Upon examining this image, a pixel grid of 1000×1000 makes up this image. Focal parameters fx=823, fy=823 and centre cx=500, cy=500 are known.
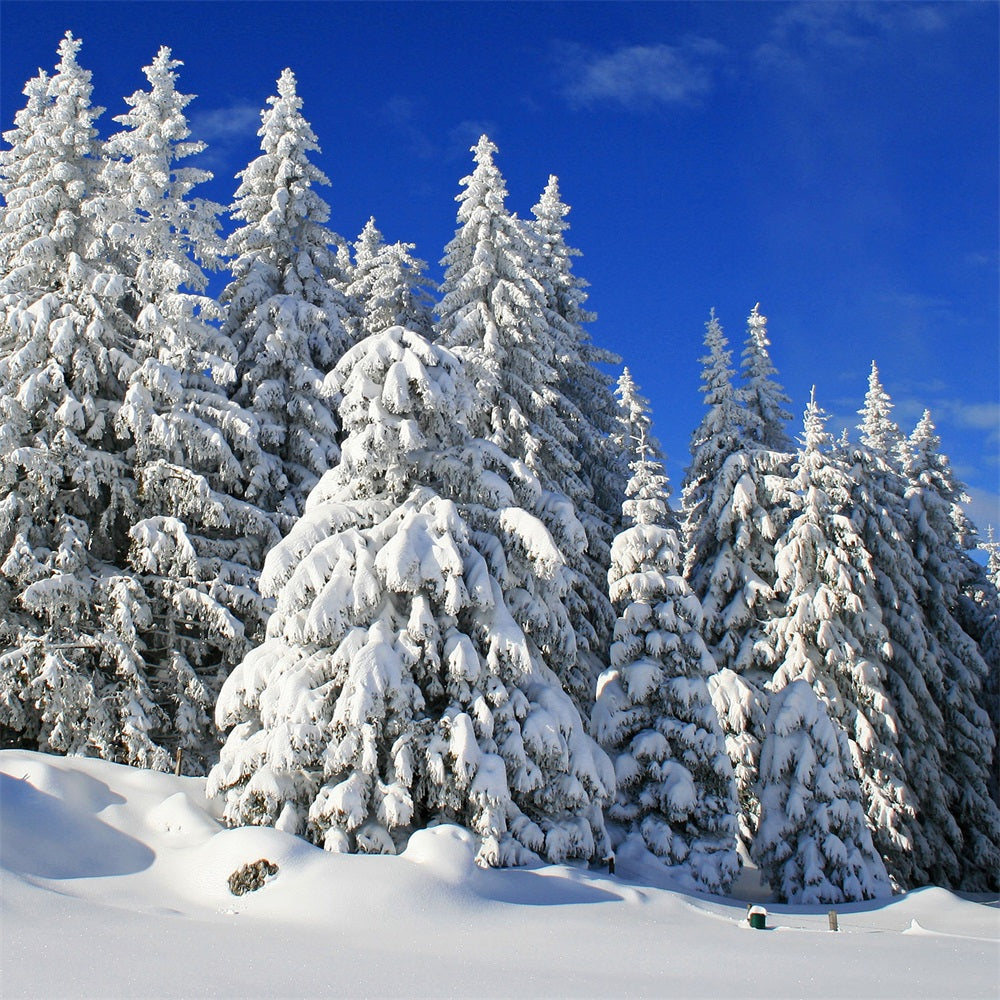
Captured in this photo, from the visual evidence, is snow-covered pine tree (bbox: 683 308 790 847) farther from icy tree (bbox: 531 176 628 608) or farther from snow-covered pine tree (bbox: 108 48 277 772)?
snow-covered pine tree (bbox: 108 48 277 772)

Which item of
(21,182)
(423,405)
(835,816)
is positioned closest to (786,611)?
(835,816)

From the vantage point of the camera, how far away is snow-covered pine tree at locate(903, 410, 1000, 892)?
26.0m

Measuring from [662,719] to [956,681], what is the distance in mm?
15507

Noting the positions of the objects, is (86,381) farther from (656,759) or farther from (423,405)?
(656,759)

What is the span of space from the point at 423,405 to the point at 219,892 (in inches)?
301

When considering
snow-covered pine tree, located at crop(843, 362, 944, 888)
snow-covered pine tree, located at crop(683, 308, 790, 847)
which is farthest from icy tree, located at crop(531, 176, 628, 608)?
snow-covered pine tree, located at crop(843, 362, 944, 888)

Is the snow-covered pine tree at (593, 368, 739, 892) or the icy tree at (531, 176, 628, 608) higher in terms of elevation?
the icy tree at (531, 176, 628, 608)

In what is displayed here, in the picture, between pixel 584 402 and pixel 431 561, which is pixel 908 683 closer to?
pixel 584 402

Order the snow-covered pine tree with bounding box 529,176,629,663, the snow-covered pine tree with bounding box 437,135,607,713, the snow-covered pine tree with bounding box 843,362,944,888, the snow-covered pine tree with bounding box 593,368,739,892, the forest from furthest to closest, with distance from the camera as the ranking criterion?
the snow-covered pine tree with bounding box 843,362,944,888
the snow-covered pine tree with bounding box 529,176,629,663
the snow-covered pine tree with bounding box 437,135,607,713
the snow-covered pine tree with bounding box 593,368,739,892
the forest

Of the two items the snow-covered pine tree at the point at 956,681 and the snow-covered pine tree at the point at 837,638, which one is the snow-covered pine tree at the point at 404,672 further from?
the snow-covered pine tree at the point at 956,681

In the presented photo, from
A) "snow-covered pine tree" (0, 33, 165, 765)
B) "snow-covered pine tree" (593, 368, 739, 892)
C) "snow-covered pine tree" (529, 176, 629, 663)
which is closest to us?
"snow-covered pine tree" (0, 33, 165, 765)

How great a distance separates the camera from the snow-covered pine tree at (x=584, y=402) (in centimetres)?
2162

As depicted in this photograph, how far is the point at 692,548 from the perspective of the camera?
80.8ft

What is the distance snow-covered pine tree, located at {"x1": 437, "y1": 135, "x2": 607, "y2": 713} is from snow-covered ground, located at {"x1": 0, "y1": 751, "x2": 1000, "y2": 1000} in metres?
8.66
